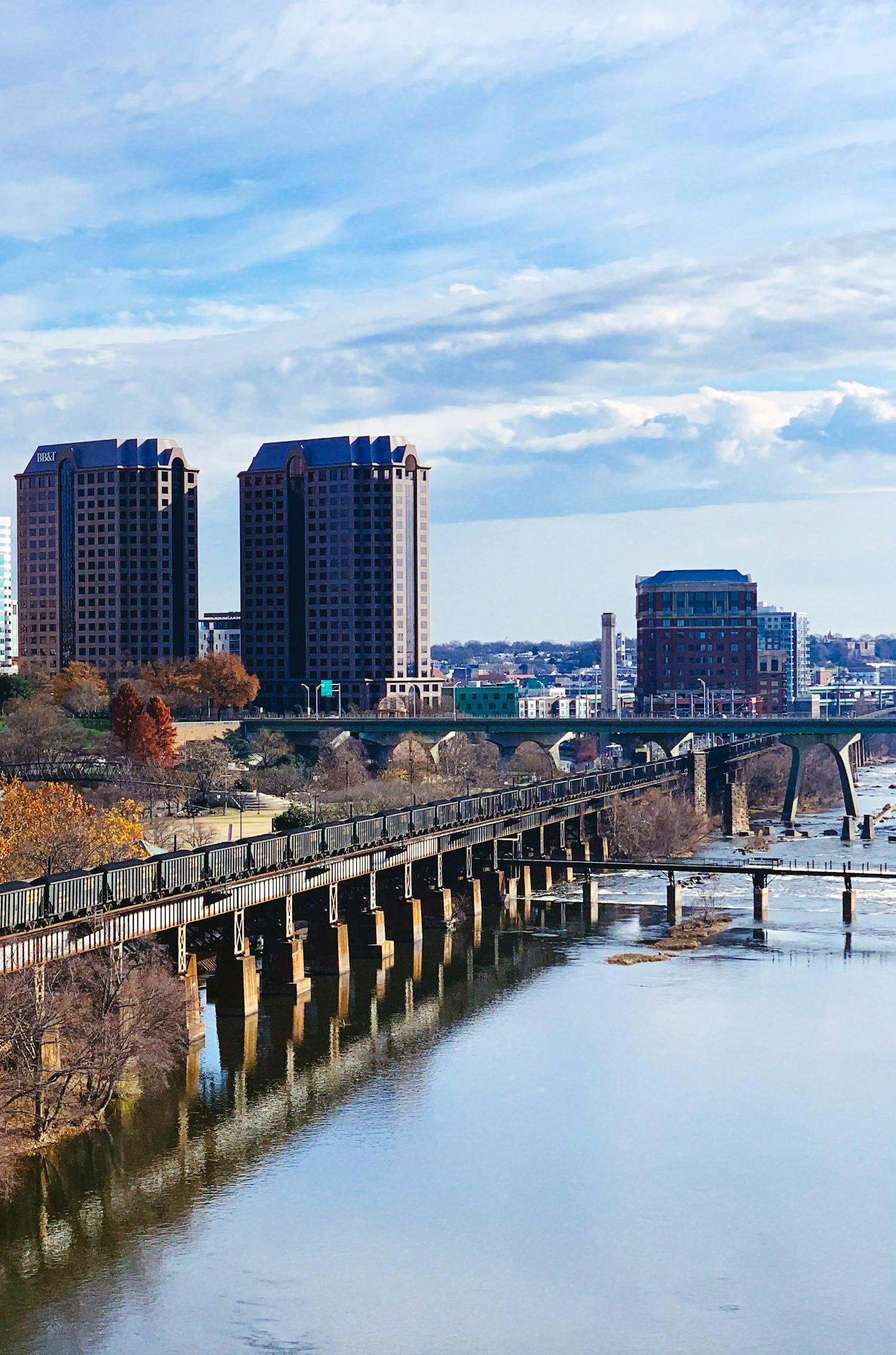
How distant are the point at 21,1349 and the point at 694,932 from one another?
49.7m

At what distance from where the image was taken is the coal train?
163 feet

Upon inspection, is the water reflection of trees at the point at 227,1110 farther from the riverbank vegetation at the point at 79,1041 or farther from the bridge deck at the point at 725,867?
the bridge deck at the point at 725,867

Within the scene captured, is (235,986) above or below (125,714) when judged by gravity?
below

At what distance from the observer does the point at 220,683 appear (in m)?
184

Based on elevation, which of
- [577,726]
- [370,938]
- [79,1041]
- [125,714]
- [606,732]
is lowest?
[370,938]

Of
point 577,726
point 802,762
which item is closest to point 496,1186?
point 577,726

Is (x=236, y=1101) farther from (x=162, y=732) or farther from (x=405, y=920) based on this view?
(x=162, y=732)

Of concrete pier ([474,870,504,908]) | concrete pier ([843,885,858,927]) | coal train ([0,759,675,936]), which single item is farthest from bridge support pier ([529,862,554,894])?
concrete pier ([843,885,858,927])

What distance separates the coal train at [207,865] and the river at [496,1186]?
5472mm

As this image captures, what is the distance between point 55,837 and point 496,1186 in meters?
33.3

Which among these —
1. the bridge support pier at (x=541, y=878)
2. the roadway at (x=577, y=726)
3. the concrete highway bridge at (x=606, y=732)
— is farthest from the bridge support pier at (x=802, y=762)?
the bridge support pier at (x=541, y=878)

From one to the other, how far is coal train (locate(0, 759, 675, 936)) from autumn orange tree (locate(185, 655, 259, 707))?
3559 inches

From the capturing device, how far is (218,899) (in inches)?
2349

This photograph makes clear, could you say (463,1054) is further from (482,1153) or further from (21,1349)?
(21,1349)
